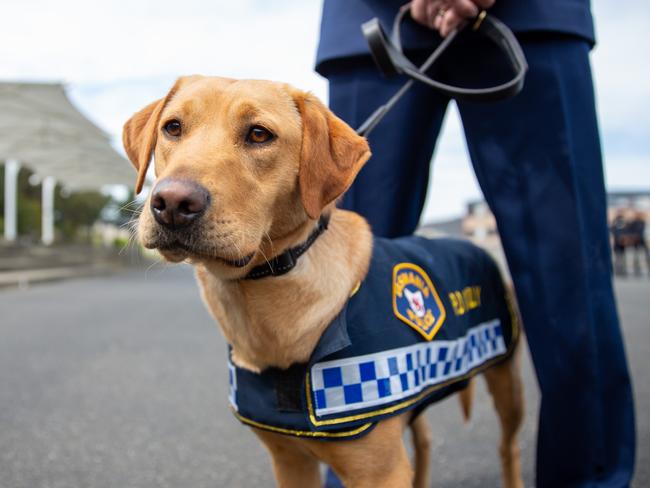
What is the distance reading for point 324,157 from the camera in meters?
1.80

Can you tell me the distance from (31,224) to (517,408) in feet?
117

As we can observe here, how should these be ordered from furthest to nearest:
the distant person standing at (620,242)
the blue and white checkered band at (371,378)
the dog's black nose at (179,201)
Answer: the distant person standing at (620,242) < the blue and white checkered band at (371,378) < the dog's black nose at (179,201)

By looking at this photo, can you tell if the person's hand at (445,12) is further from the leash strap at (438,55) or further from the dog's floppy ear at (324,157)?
the dog's floppy ear at (324,157)

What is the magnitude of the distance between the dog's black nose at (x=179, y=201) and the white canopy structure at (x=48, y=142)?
646 inches

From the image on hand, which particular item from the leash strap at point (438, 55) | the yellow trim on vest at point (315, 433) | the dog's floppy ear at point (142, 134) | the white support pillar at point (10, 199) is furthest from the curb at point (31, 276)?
the yellow trim on vest at point (315, 433)

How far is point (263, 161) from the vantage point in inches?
69.4

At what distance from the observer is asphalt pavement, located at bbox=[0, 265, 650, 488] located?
278 centimetres

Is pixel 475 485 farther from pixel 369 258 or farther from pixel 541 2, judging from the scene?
pixel 541 2

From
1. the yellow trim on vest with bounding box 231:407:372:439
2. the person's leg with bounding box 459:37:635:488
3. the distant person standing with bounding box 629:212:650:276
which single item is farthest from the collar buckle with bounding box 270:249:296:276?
the distant person standing with bounding box 629:212:650:276

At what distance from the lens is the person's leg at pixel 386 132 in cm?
240

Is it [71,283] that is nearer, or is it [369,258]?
[369,258]

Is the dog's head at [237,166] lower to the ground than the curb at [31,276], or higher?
higher

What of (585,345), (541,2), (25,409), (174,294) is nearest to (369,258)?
(585,345)

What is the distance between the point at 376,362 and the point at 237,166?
2.08ft
